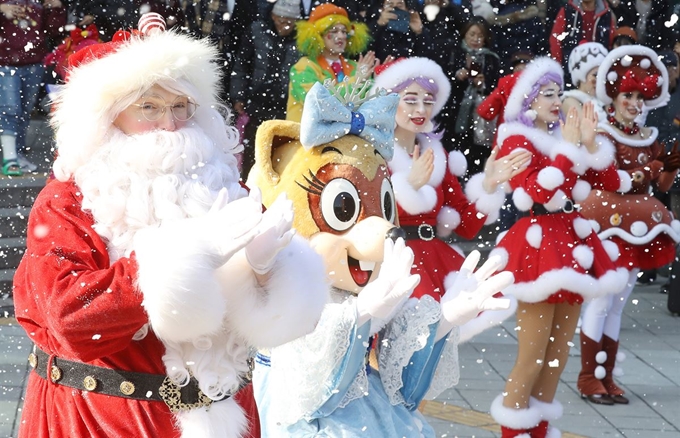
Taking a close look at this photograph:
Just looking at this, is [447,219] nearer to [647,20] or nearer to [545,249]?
[545,249]

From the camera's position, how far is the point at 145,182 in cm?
286

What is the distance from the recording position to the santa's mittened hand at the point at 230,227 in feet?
8.40

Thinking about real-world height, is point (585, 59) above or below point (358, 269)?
above

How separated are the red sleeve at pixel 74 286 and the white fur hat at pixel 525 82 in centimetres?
340

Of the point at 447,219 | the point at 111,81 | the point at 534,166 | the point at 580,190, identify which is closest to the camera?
the point at 111,81

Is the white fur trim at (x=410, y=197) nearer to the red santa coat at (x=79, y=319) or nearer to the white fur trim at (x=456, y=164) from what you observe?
the white fur trim at (x=456, y=164)

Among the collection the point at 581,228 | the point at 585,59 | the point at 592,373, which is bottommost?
the point at 592,373

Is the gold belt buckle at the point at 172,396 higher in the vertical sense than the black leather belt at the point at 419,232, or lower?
higher

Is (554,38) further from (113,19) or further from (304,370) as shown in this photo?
(304,370)

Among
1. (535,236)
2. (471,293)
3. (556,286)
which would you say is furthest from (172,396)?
(535,236)

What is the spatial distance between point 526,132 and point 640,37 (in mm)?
6941

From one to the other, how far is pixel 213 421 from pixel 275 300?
1.17 ft

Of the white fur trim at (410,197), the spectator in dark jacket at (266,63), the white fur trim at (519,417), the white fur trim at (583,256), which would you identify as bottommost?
the white fur trim at (519,417)

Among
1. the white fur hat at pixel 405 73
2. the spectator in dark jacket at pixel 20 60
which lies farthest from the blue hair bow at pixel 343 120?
the spectator in dark jacket at pixel 20 60
